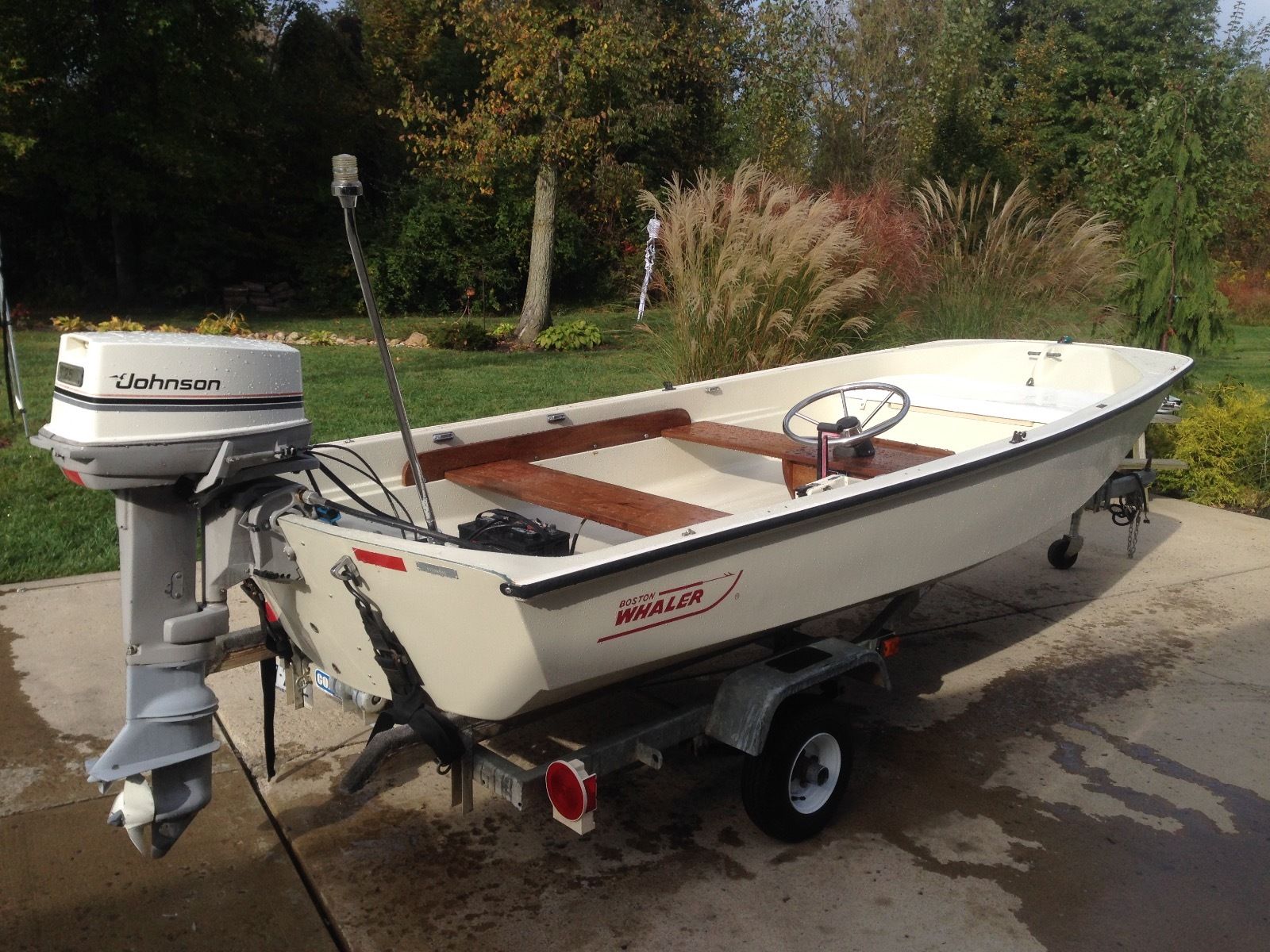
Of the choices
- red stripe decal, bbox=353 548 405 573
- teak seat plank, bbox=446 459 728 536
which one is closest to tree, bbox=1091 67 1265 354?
teak seat plank, bbox=446 459 728 536

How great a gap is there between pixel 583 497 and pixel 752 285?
410cm

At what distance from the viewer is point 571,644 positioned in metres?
2.65

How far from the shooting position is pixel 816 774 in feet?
11.0

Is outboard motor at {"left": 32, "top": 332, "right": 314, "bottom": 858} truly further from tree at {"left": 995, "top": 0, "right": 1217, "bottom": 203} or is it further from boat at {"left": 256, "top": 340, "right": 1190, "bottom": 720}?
tree at {"left": 995, "top": 0, "right": 1217, "bottom": 203}

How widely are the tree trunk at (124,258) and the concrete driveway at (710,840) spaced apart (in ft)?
45.8

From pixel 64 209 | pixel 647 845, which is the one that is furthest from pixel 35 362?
pixel 647 845

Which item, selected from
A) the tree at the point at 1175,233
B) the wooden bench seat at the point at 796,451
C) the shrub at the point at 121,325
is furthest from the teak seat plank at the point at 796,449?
the shrub at the point at 121,325

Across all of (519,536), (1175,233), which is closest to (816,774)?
(519,536)

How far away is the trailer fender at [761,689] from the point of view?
3.07 m

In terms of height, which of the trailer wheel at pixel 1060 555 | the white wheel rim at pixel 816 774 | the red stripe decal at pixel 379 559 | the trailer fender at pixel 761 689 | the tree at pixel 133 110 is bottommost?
the white wheel rim at pixel 816 774

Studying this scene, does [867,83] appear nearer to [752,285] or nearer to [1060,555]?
[752,285]

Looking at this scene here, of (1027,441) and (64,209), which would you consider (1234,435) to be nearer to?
(1027,441)

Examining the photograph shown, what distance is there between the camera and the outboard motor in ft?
8.32

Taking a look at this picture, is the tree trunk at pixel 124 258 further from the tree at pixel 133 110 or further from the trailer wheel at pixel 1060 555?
the trailer wheel at pixel 1060 555
